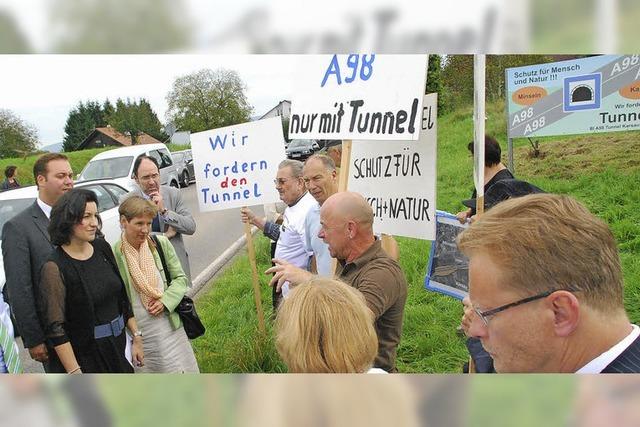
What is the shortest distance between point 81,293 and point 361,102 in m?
1.13

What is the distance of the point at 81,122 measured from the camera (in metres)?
1.69

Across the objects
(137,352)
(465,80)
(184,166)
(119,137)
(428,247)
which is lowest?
(137,352)

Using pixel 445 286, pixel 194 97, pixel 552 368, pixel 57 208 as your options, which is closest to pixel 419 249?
pixel 445 286

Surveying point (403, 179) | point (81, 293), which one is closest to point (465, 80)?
point (403, 179)

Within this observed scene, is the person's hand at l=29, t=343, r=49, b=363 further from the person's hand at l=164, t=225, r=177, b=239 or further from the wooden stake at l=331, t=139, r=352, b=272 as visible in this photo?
the wooden stake at l=331, t=139, r=352, b=272

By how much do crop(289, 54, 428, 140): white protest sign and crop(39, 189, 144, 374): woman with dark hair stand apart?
793 mm

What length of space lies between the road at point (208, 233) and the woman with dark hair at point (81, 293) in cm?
46

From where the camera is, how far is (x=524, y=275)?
34.4 inches

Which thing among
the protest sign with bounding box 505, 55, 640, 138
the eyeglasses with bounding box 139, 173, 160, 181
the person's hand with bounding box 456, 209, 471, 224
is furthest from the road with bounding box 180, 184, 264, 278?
the protest sign with bounding box 505, 55, 640, 138

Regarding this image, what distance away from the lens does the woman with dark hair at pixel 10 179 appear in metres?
1.75

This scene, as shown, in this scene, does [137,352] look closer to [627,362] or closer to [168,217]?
[168,217]

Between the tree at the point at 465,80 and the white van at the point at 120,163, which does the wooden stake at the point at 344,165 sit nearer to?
the tree at the point at 465,80

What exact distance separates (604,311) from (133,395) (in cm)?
77

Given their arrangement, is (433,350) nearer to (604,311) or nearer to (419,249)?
(419,249)
